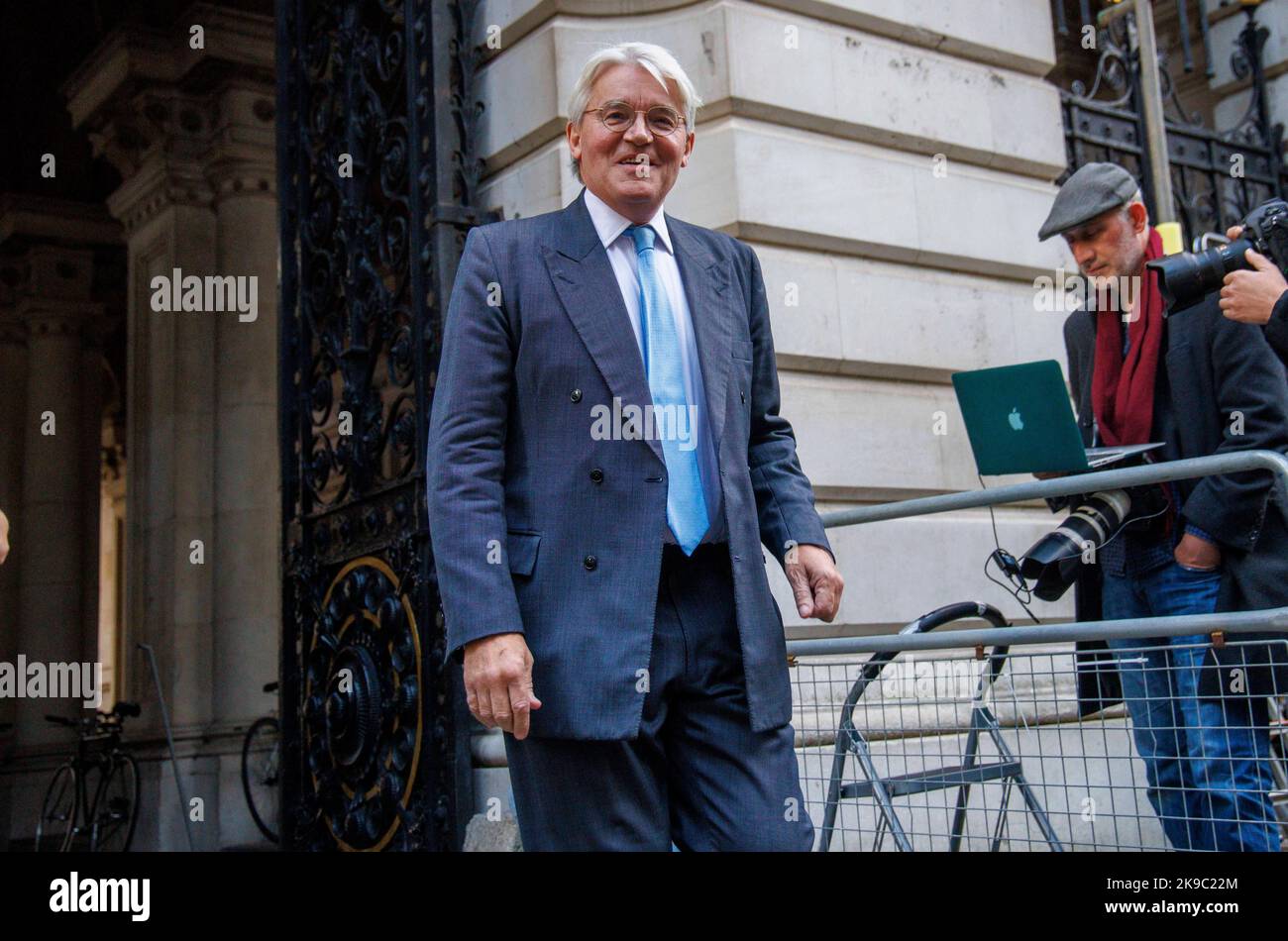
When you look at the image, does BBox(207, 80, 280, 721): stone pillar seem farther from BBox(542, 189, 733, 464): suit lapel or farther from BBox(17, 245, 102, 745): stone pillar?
BBox(542, 189, 733, 464): suit lapel

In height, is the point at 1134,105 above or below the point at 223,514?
above

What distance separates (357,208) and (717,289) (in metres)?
4.75

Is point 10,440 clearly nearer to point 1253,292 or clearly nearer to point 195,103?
point 195,103

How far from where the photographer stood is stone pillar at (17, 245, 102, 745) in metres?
17.0

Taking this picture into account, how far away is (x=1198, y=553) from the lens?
435 cm

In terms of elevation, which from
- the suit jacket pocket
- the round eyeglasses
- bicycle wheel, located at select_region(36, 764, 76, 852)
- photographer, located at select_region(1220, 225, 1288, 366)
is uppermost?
the round eyeglasses

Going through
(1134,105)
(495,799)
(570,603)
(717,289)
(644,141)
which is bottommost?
(495,799)

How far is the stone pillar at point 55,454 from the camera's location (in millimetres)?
16969

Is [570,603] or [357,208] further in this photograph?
[357,208]

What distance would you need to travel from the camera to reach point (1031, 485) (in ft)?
13.4

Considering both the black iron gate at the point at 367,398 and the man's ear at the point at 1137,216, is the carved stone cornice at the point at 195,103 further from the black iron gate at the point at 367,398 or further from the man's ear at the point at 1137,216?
the man's ear at the point at 1137,216

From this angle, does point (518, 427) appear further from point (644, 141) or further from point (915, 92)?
point (915, 92)

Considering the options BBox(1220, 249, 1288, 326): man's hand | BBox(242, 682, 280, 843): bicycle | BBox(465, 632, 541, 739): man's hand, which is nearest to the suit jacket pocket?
BBox(465, 632, 541, 739): man's hand
